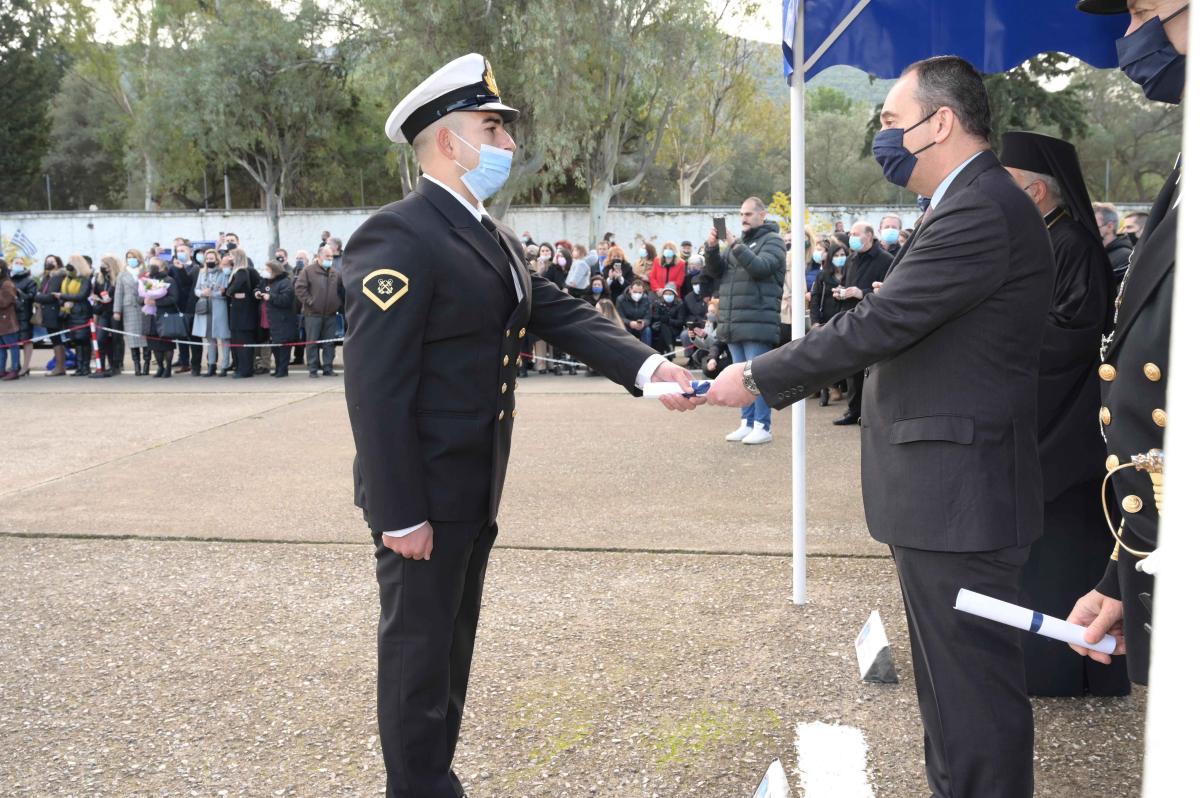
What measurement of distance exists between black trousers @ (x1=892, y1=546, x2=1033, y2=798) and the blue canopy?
3117 mm

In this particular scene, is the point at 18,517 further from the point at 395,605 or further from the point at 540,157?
the point at 540,157

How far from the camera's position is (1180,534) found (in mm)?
806

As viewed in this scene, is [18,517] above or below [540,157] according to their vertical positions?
below

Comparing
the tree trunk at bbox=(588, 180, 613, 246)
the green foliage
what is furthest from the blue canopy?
the green foliage

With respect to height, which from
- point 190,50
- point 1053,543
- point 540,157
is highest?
point 190,50

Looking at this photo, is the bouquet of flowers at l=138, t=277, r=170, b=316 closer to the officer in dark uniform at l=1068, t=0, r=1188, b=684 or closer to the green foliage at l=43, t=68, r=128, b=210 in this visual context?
the officer in dark uniform at l=1068, t=0, r=1188, b=684

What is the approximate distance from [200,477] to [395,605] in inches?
224

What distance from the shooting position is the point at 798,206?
466cm

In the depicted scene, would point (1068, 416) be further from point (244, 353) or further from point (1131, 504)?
point (244, 353)

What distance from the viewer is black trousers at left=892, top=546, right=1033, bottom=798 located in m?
2.57

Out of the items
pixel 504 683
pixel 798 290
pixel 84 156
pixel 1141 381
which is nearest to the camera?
pixel 1141 381

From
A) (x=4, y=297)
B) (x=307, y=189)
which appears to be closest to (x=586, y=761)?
(x=4, y=297)

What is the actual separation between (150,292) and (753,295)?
32.0ft

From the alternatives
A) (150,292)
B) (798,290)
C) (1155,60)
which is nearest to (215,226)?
(150,292)
